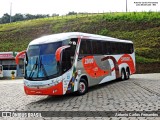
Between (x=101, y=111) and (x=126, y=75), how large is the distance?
42.3ft

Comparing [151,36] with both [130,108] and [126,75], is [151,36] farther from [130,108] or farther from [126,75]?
[130,108]

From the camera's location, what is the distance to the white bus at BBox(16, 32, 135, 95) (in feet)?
42.0

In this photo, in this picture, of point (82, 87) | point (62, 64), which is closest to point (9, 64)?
point (82, 87)

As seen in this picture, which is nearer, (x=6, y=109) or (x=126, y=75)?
(x=6, y=109)

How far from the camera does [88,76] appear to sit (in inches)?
614

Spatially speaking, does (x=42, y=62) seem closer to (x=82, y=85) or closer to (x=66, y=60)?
(x=66, y=60)

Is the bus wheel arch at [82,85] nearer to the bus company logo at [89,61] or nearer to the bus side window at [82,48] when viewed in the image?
the bus company logo at [89,61]

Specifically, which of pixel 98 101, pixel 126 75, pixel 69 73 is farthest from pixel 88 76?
pixel 126 75

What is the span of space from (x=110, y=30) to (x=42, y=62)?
132 ft

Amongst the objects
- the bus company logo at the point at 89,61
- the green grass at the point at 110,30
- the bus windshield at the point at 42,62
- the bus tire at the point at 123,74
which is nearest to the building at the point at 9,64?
the green grass at the point at 110,30

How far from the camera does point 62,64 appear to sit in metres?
13.0

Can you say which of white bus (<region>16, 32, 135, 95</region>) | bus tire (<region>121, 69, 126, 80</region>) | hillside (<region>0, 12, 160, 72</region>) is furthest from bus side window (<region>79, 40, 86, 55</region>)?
hillside (<region>0, 12, 160, 72</region>)

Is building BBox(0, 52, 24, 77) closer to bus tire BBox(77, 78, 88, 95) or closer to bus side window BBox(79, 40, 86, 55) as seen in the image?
bus side window BBox(79, 40, 86, 55)

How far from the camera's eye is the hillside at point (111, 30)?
4528 cm
